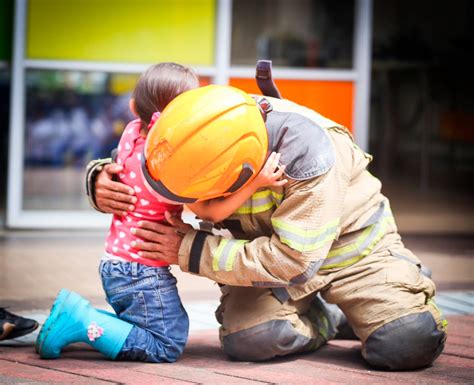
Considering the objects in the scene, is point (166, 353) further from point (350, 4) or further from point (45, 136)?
point (350, 4)

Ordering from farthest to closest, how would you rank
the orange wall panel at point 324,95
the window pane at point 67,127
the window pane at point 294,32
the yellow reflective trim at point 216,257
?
1. the window pane at point 294,32
2. the orange wall panel at point 324,95
3. the window pane at point 67,127
4. the yellow reflective trim at point 216,257

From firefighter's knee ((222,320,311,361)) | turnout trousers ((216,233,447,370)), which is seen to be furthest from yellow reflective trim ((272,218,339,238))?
firefighter's knee ((222,320,311,361))

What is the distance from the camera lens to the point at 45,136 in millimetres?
7828

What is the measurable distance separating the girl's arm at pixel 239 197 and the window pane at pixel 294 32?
4592mm

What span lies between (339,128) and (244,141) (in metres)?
0.63

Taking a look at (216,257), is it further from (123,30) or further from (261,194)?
(123,30)

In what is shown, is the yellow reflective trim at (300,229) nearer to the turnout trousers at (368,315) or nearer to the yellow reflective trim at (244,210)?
the yellow reflective trim at (244,210)

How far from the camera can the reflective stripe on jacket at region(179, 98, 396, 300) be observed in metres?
3.55

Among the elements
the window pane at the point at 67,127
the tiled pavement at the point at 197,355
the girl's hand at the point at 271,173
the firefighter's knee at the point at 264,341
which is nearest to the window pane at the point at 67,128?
the window pane at the point at 67,127

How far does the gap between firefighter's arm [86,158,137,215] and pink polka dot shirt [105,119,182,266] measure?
3 cm

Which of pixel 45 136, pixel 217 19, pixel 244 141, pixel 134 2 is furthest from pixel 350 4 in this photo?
pixel 244 141

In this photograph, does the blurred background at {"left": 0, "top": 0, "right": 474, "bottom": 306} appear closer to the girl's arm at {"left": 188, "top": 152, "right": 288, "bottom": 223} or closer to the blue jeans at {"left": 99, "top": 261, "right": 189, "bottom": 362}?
the blue jeans at {"left": 99, "top": 261, "right": 189, "bottom": 362}

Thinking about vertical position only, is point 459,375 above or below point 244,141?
A: below

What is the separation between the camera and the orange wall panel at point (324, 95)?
794cm
